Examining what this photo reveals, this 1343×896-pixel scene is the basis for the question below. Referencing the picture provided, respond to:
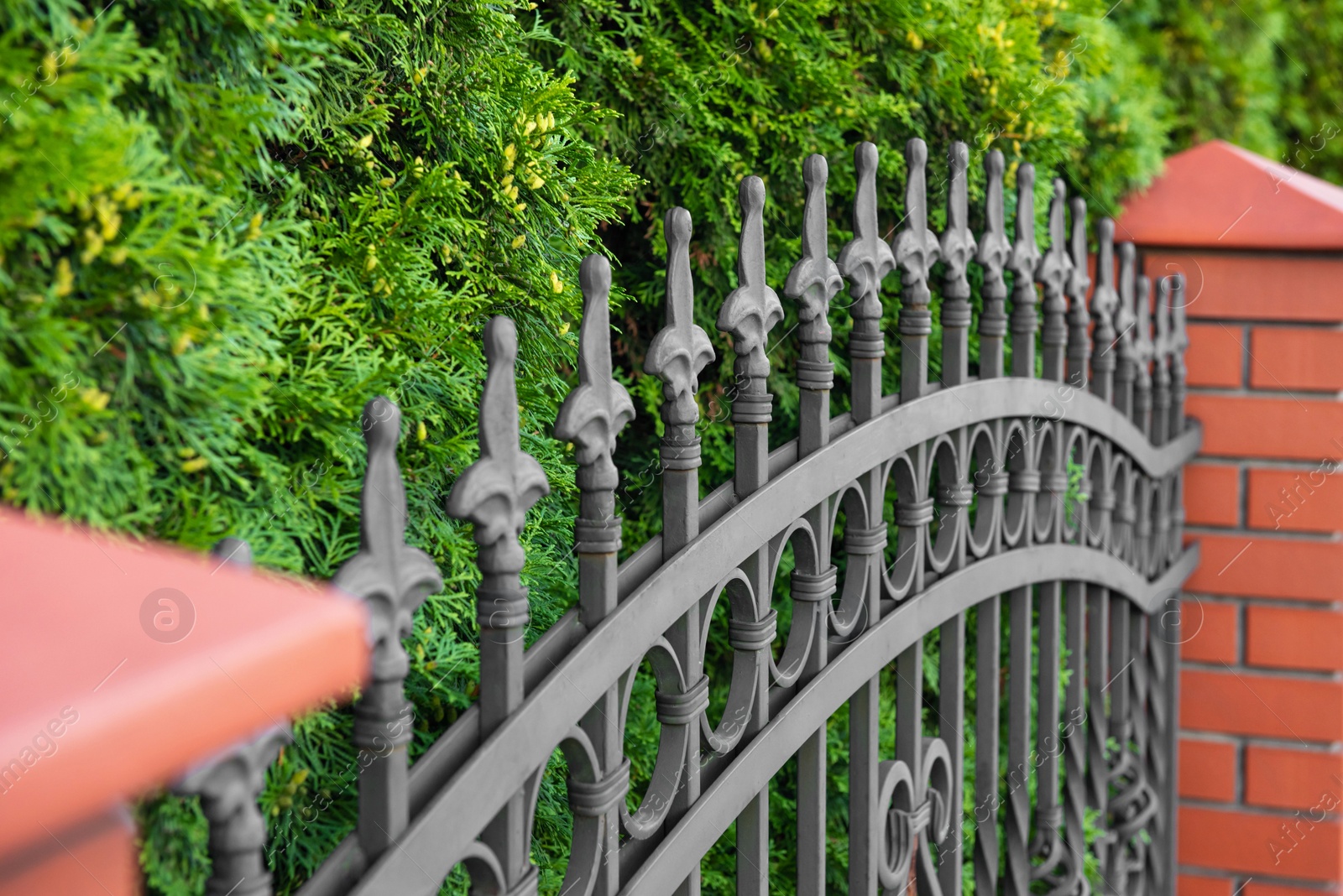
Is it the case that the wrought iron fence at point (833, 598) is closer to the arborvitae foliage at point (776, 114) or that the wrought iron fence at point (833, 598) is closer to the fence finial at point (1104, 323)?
the fence finial at point (1104, 323)

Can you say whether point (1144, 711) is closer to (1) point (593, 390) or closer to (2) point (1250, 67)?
(1) point (593, 390)

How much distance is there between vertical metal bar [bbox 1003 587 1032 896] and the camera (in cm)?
250

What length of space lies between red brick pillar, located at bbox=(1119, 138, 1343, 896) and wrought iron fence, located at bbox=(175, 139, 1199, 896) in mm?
106

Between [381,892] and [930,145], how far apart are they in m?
2.14

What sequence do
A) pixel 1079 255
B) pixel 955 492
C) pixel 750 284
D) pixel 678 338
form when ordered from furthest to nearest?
pixel 1079 255 < pixel 955 492 < pixel 750 284 < pixel 678 338

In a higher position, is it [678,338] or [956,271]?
[956,271]

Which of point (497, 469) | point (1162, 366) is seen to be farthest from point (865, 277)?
point (1162, 366)

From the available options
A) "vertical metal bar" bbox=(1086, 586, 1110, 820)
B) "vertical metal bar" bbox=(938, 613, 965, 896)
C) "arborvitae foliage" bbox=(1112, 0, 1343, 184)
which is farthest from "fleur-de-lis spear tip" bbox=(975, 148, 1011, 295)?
"arborvitae foliage" bbox=(1112, 0, 1343, 184)

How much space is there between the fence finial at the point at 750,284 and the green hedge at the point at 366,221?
0.27m

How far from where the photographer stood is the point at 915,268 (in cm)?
196

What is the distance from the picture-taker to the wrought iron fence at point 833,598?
3.77ft

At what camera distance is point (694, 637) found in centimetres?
148

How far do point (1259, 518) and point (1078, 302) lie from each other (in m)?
1.06

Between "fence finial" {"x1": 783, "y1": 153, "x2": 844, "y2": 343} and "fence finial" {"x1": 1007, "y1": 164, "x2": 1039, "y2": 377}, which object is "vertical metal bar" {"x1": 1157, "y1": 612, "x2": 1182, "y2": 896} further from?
"fence finial" {"x1": 783, "y1": 153, "x2": 844, "y2": 343}
